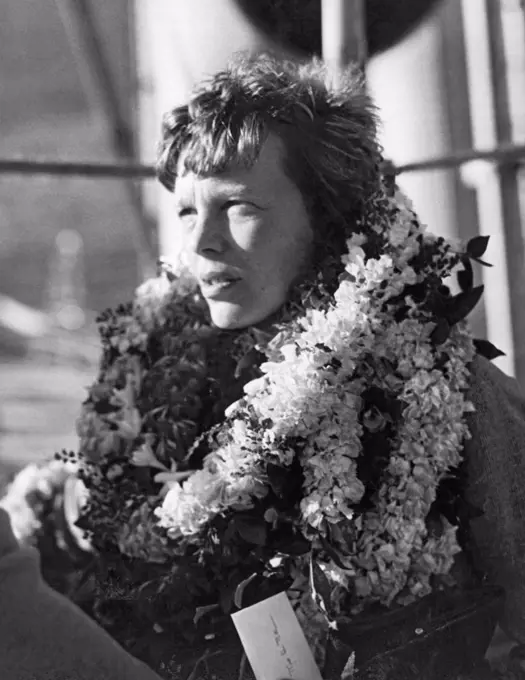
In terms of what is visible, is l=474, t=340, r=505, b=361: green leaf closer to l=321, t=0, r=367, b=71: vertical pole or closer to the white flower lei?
the white flower lei

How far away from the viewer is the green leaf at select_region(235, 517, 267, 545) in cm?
123

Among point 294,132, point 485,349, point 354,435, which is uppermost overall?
point 294,132

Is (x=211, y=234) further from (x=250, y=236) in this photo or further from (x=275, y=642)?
(x=275, y=642)

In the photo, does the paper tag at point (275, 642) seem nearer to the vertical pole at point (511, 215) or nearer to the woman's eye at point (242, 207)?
the woman's eye at point (242, 207)

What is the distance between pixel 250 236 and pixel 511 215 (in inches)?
34.2

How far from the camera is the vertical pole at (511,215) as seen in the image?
195cm

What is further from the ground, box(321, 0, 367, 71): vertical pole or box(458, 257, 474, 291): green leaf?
box(321, 0, 367, 71): vertical pole

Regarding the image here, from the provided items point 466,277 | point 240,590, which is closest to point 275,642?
point 240,590

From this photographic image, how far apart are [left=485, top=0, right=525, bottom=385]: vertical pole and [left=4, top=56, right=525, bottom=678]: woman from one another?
65cm

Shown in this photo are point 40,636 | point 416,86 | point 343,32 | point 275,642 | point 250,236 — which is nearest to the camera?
point 40,636

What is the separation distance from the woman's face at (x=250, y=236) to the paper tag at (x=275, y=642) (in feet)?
1.25

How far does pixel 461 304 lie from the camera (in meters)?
1.33

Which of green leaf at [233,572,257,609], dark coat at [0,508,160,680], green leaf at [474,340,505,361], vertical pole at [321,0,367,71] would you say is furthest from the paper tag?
vertical pole at [321,0,367,71]

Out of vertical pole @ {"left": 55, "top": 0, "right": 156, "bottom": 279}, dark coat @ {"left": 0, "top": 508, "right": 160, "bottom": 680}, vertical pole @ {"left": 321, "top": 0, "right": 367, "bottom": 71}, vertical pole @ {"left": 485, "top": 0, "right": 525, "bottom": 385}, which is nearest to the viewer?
dark coat @ {"left": 0, "top": 508, "right": 160, "bottom": 680}
